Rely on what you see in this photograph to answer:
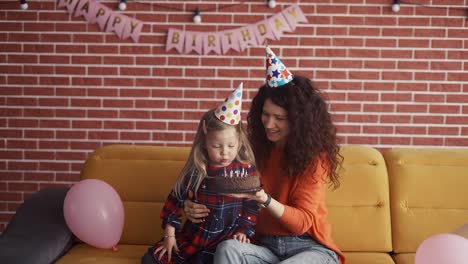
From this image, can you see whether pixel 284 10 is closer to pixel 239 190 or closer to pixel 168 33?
pixel 168 33

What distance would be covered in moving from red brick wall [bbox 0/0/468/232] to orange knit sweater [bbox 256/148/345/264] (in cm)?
117

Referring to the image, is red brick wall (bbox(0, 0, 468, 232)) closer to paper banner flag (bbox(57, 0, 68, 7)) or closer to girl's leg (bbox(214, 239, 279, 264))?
paper banner flag (bbox(57, 0, 68, 7))

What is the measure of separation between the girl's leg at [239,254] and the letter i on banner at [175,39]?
1593mm

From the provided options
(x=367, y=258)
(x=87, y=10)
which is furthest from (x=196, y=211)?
(x=87, y=10)

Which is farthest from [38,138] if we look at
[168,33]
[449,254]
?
[449,254]

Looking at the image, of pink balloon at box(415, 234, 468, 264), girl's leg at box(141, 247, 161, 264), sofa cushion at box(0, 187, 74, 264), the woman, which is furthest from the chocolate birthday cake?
sofa cushion at box(0, 187, 74, 264)

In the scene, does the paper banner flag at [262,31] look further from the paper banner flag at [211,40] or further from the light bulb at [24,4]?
the light bulb at [24,4]

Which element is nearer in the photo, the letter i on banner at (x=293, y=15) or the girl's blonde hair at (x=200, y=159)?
the girl's blonde hair at (x=200, y=159)

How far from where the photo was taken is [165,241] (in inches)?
85.6

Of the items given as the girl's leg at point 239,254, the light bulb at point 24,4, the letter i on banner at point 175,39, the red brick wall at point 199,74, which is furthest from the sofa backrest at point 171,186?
the light bulb at point 24,4

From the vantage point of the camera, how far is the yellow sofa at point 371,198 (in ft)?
7.97

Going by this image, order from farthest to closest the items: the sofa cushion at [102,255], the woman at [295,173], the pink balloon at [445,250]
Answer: the sofa cushion at [102,255] → the woman at [295,173] → the pink balloon at [445,250]

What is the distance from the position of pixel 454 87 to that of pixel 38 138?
2.57m

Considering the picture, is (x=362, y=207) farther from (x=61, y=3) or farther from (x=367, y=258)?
(x=61, y=3)
